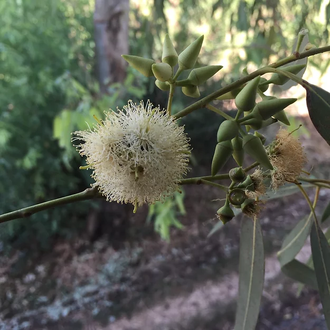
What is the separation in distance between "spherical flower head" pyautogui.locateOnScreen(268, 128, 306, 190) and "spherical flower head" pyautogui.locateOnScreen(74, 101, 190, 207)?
0.32ft

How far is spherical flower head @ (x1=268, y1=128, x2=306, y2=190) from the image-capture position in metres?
0.35

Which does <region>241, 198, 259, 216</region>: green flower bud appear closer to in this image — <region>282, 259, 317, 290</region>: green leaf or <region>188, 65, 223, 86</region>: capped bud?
<region>188, 65, 223, 86</region>: capped bud

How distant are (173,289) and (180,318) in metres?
0.12

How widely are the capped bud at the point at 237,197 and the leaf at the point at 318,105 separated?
105mm

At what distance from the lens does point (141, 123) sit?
0.35 m

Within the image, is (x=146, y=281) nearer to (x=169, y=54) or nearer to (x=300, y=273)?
(x=300, y=273)

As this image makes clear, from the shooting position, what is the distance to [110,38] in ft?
4.27

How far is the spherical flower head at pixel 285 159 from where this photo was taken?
350 mm

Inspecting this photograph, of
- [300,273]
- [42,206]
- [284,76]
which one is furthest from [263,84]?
[300,273]

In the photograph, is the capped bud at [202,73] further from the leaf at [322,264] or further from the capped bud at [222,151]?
the leaf at [322,264]

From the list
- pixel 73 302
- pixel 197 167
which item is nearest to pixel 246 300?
pixel 73 302

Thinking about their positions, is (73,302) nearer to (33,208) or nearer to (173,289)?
(173,289)

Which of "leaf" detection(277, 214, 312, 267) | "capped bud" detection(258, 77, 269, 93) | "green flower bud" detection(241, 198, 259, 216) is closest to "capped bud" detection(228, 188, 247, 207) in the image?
"green flower bud" detection(241, 198, 259, 216)

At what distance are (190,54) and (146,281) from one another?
106 centimetres
